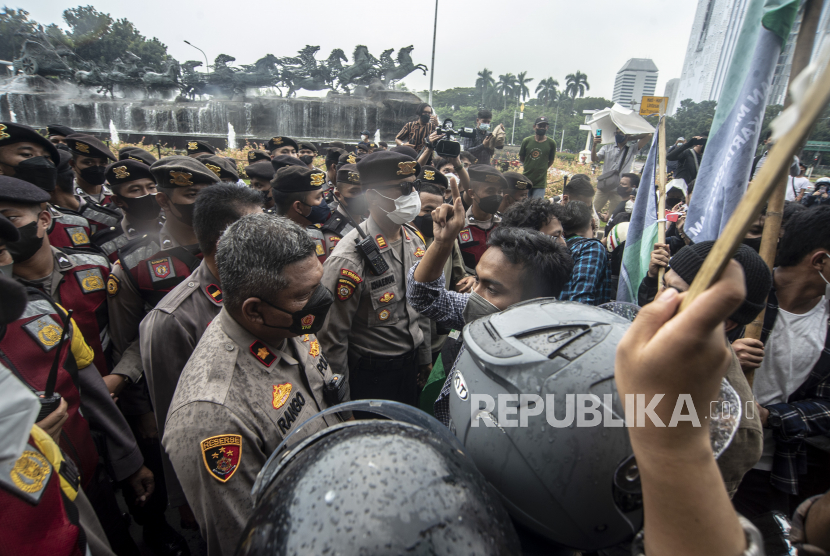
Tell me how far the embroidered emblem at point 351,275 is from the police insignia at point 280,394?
111cm

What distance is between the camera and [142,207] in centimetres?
370

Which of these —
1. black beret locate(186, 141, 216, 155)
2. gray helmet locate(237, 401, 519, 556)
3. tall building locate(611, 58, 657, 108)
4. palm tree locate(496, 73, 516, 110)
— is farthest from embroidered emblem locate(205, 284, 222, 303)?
palm tree locate(496, 73, 516, 110)

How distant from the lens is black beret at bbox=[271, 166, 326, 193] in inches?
147

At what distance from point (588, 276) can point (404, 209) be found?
1.49 meters

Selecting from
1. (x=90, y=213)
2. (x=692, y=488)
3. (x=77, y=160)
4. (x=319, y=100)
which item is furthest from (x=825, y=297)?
(x=319, y=100)

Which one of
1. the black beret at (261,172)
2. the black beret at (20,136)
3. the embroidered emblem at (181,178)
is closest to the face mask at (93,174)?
the black beret at (20,136)

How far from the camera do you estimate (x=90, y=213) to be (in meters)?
4.18

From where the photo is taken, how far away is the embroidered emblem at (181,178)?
2.88 m

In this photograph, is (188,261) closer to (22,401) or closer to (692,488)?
(22,401)

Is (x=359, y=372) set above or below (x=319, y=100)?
below

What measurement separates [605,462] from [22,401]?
1.43m

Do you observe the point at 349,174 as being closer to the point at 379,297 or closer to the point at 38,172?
the point at 379,297

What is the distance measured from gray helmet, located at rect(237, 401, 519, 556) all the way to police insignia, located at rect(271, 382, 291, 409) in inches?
30.6

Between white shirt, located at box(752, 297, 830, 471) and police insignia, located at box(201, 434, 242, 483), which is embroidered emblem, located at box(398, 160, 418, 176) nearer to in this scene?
police insignia, located at box(201, 434, 242, 483)
